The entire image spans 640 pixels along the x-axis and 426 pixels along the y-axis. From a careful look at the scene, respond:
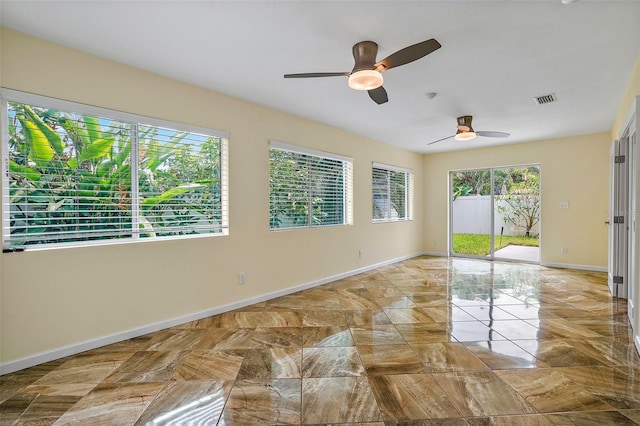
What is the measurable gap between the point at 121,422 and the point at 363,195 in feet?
15.0

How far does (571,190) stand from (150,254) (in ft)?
23.1

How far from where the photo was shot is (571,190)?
565cm

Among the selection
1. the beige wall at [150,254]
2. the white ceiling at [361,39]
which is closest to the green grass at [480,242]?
the white ceiling at [361,39]

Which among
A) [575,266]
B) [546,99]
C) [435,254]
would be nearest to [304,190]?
[546,99]

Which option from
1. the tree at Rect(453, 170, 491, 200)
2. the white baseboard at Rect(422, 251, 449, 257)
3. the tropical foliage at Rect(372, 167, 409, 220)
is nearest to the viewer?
the tropical foliage at Rect(372, 167, 409, 220)

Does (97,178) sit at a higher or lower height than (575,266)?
higher

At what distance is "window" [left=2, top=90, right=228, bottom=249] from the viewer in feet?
7.60

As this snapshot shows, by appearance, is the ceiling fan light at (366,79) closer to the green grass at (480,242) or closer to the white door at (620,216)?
the white door at (620,216)

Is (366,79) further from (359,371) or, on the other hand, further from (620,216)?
(620,216)

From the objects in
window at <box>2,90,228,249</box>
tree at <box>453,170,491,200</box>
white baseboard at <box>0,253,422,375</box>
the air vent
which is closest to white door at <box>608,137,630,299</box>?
the air vent

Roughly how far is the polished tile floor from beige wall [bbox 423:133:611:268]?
7.58 ft

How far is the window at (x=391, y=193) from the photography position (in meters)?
6.01

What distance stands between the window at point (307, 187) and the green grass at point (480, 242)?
3.39 m

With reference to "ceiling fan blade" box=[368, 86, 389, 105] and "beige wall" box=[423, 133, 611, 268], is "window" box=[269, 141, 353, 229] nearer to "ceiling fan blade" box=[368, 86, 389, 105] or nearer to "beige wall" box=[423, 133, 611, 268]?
"ceiling fan blade" box=[368, 86, 389, 105]
